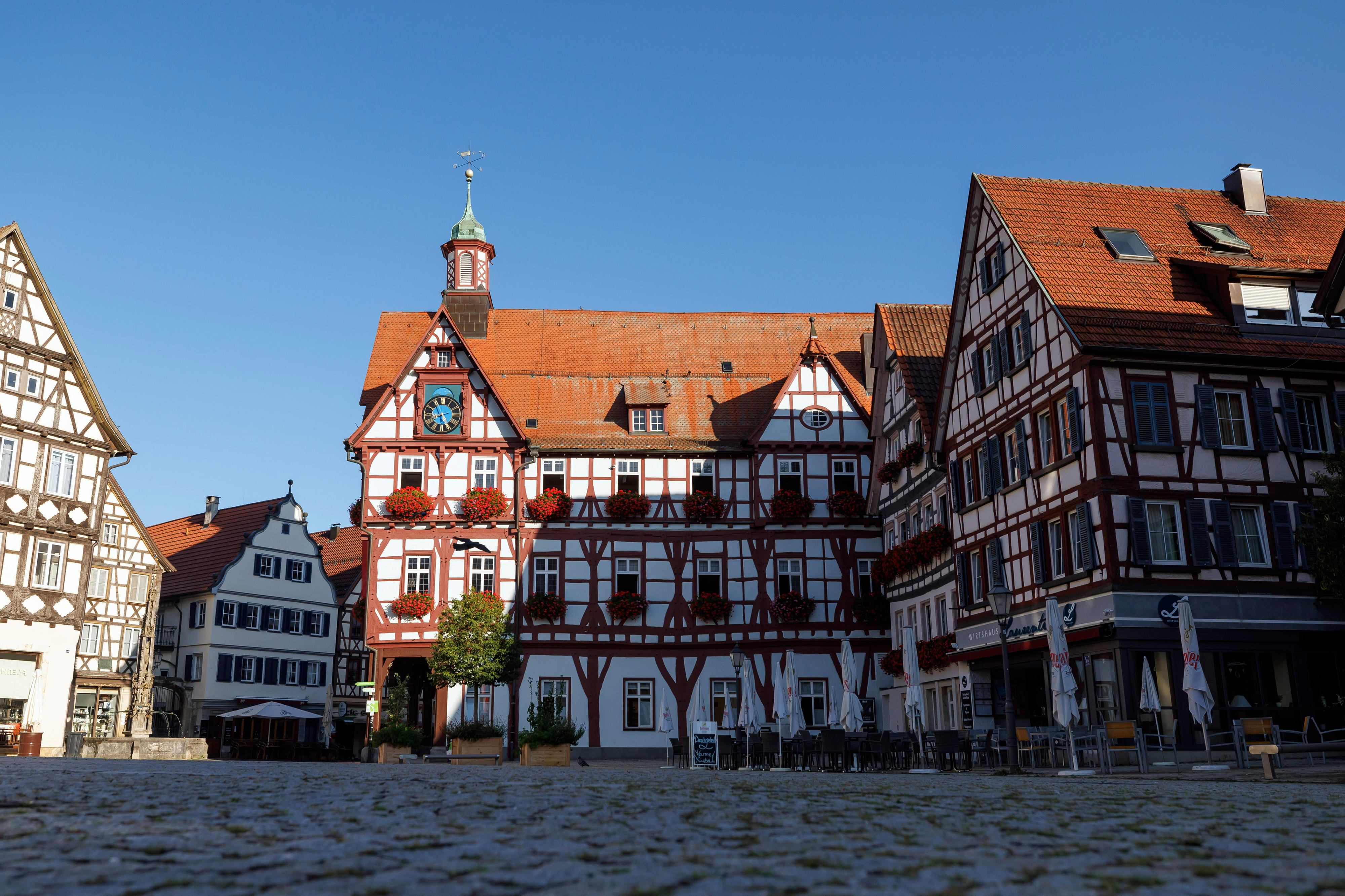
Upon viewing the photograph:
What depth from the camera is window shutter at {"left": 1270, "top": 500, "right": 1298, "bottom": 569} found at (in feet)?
80.9

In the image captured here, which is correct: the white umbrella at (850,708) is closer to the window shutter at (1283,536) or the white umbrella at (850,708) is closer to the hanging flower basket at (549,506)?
the window shutter at (1283,536)

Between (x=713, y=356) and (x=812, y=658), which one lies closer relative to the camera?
(x=812, y=658)

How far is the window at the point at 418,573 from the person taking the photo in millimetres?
37812

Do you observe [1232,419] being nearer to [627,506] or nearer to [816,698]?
[816,698]

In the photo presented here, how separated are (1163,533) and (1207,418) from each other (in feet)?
8.87

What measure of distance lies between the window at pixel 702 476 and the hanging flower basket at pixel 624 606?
4229 millimetres

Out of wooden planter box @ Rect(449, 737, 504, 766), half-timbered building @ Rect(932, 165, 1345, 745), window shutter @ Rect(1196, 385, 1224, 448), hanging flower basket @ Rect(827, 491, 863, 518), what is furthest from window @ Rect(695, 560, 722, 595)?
window shutter @ Rect(1196, 385, 1224, 448)

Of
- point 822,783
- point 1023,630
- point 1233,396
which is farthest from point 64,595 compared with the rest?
point 1233,396

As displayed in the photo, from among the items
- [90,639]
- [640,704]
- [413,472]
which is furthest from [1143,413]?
[90,639]

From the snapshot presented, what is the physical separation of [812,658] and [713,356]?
12.0m

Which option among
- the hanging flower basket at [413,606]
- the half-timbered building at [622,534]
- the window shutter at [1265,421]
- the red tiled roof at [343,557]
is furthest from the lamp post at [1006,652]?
the red tiled roof at [343,557]

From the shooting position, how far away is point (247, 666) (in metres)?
49.2

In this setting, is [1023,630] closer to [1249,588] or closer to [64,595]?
[1249,588]

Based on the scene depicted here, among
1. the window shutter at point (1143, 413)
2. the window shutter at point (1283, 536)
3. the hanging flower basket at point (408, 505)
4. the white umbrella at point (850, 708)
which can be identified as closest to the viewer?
the window shutter at point (1283, 536)
